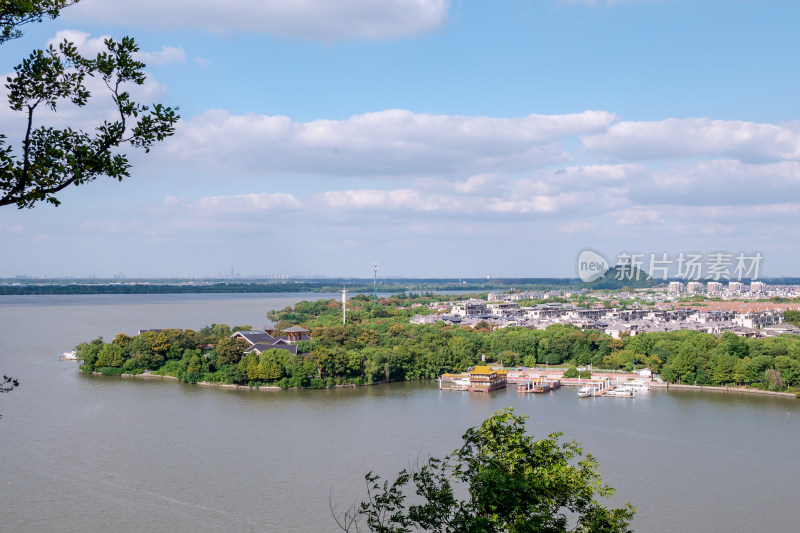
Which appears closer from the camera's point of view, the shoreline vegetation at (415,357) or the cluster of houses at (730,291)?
the shoreline vegetation at (415,357)

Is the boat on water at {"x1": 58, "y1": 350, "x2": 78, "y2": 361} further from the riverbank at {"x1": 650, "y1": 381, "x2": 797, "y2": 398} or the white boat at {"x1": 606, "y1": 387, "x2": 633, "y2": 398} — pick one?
the riverbank at {"x1": 650, "y1": 381, "x2": 797, "y2": 398}

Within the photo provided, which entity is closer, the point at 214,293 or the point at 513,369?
the point at 513,369

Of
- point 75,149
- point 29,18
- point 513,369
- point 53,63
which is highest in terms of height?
point 29,18

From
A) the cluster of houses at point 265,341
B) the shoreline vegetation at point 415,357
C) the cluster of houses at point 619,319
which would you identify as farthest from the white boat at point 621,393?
the cluster of houses at point 619,319

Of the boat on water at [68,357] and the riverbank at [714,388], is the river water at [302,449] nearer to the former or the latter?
the riverbank at [714,388]

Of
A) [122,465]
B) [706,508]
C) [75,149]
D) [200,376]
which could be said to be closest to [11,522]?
[122,465]

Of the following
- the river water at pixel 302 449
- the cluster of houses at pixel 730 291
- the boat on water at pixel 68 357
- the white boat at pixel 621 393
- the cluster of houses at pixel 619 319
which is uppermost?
the cluster of houses at pixel 730 291

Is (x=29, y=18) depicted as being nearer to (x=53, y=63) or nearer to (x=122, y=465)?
(x=53, y=63)
